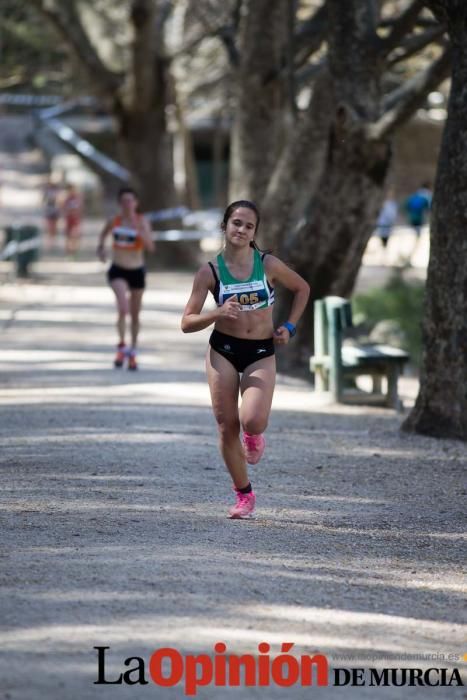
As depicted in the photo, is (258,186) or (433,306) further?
(258,186)

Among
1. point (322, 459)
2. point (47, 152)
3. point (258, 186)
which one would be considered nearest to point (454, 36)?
point (322, 459)

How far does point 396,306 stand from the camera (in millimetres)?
23203

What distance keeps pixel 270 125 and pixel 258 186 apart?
0.92 metres

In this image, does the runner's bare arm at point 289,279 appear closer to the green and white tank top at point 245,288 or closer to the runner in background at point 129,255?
the green and white tank top at point 245,288

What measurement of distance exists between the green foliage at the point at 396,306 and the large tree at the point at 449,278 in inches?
347

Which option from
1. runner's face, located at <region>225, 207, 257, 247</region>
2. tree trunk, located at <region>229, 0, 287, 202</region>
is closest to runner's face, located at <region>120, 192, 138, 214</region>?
tree trunk, located at <region>229, 0, 287, 202</region>

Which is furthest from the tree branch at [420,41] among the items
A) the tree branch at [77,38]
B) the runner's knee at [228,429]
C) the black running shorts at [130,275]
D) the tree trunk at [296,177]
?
the tree branch at [77,38]

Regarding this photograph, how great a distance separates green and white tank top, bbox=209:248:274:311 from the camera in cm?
803

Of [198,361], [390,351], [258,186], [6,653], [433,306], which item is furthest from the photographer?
[258,186]

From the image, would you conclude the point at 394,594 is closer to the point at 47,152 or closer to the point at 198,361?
the point at 198,361

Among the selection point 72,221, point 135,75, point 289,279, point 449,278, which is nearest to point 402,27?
point 449,278

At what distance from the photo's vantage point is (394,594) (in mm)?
6969

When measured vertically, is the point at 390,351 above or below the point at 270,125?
below

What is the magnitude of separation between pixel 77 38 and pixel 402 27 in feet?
52.7
